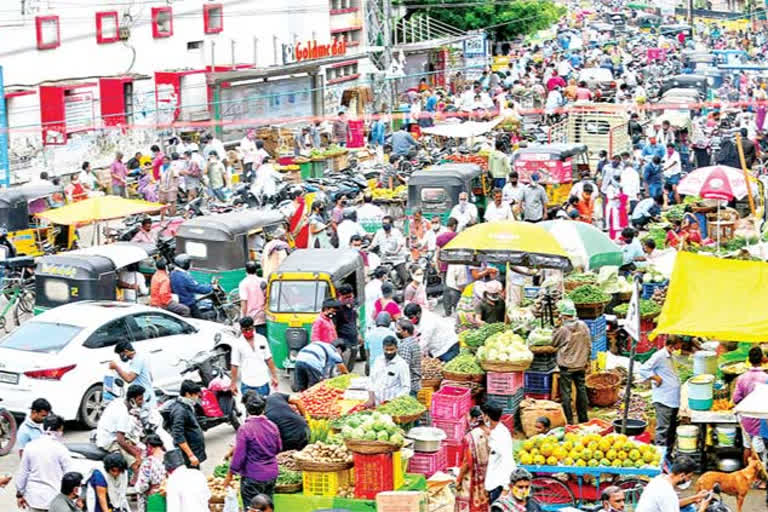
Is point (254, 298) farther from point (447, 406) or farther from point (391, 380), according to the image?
point (447, 406)

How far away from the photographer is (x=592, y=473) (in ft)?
46.3

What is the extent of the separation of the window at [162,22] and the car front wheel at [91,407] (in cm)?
2962

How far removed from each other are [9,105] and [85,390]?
21.7 m

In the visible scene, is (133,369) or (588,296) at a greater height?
(588,296)

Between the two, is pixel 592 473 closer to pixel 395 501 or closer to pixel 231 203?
pixel 395 501

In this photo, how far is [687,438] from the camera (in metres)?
15.6

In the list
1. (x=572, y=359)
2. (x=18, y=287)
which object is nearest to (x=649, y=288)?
(x=572, y=359)

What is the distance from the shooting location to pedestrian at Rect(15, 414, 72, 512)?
1353cm

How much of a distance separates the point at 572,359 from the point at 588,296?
6.77ft

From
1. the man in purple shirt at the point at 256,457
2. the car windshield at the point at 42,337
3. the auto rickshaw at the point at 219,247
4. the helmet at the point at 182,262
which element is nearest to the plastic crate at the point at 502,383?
the man in purple shirt at the point at 256,457

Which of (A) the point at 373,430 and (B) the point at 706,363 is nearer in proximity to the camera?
(A) the point at 373,430

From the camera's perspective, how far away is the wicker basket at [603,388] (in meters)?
18.1

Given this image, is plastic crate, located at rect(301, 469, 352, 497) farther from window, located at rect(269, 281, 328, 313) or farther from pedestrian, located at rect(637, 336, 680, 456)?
→ window, located at rect(269, 281, 328, 313)

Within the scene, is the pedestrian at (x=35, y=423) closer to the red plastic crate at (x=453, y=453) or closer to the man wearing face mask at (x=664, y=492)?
the red plastic crate at (x=453, y=453)
